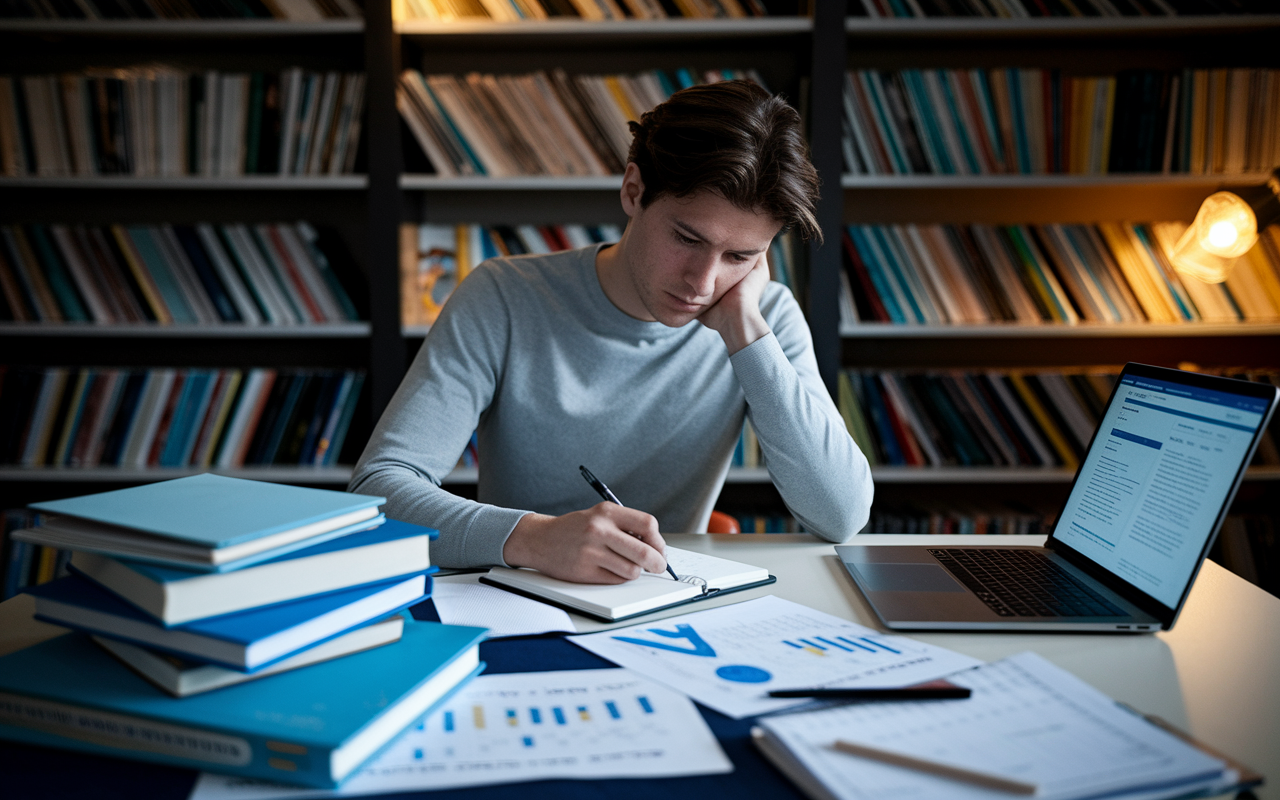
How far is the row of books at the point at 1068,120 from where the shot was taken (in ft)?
6.74

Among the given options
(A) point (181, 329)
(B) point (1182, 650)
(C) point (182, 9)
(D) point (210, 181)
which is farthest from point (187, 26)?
(B) point (1182, 650)

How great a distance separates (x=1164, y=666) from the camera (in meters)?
0.70

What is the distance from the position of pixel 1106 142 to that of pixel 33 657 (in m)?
2.35

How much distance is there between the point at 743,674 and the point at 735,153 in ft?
2.35

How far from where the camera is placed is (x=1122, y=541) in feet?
2.77

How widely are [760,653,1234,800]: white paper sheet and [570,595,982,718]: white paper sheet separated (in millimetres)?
48

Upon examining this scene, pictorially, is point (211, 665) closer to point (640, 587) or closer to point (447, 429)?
point (640, 587)

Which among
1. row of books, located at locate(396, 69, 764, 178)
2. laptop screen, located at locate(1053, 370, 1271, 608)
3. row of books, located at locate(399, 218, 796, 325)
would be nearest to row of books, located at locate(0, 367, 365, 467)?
row of books, located at locate(399, 218, 796, 325)

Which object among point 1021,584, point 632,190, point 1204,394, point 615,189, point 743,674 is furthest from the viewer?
point 615,189

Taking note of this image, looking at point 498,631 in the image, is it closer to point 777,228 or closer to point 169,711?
point 169,711

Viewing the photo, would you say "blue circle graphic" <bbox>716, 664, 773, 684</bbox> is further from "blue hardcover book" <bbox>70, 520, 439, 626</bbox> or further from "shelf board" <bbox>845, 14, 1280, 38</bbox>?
"shelf board" <bbox>845, 14, 1280, 38</bbox>

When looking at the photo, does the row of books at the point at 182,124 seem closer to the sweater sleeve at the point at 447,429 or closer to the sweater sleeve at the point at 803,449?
the sweater sleeve at the point at 447,429

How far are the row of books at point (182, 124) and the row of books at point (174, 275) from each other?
160 mm

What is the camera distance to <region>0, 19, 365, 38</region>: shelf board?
2055 millimetres
